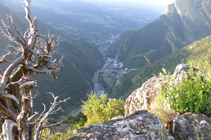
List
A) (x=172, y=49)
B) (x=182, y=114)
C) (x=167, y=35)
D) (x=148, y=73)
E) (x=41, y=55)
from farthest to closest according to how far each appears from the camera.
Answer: (x=167, y=35), (x=172, y=49), (x=148, y=73), (x=41, y=55), (x=182, y=114)

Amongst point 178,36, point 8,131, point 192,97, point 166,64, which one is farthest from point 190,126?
point 178,36

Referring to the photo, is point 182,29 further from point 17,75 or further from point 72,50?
point 17,75

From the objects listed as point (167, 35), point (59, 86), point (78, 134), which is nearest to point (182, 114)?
point (78, 134)

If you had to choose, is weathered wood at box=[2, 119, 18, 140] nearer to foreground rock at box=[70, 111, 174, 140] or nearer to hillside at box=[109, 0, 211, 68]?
foreground rock at box=[70, 111, 174, 140]

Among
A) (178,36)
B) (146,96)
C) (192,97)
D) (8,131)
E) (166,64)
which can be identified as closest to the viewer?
(8,131)

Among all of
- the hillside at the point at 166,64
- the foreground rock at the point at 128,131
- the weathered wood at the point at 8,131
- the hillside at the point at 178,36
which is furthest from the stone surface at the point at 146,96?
the hillside at the point at 178,36

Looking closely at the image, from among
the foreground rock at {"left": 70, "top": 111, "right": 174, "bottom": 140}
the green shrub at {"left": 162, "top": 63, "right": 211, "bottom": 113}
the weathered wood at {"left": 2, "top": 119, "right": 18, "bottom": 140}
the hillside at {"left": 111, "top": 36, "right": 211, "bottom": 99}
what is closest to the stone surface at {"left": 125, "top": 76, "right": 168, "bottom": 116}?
the green shrub at {"left": 162, "top": 63, "right": 211, "bottom": 113}

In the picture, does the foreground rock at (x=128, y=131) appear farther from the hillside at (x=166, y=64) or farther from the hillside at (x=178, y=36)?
the hillside at (x=178, y=36)

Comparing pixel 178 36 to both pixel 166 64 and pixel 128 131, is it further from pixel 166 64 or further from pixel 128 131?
pixel 128 131
